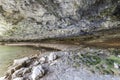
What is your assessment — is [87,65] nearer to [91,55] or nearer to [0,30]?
[91,55]

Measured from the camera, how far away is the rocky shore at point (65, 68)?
5684 mm

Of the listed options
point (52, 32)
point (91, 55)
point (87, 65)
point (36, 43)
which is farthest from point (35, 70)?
point (36, 43)

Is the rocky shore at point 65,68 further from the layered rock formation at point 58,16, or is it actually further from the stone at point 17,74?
the layered rock formation at point 58,16

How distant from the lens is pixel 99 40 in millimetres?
9305

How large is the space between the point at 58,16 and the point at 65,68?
316 cm

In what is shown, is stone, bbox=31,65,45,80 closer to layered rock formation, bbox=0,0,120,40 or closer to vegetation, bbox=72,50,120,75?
vegetation, bbox=72,50,120,75

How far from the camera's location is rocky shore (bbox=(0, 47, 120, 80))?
5.68 metres

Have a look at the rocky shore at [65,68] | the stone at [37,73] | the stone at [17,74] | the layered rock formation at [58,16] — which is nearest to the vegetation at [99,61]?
the rocky shore at [65,68]

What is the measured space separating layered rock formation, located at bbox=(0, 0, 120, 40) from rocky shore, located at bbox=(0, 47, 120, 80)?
200cm

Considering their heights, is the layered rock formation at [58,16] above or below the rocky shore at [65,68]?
above

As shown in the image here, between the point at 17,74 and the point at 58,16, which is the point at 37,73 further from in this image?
the point at 58,16

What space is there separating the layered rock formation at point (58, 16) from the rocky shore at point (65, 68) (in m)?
2.00

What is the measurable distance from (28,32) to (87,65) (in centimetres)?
513

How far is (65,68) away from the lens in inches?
248
